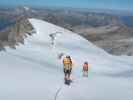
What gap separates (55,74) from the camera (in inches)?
1185

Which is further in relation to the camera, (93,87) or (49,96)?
(93,87)

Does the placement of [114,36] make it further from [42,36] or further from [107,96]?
[107,96]

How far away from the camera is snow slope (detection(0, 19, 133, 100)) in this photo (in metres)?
23.6

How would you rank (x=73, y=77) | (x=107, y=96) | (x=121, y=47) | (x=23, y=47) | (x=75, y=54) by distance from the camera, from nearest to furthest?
(x=107, y=96) < (x=73, y=77) < (x=23, y=47) < (x=75, y=54) < (x=121, y=47)

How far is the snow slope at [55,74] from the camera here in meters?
23.6

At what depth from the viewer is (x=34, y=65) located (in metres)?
31.8

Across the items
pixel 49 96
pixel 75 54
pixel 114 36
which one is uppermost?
pixel 49 96

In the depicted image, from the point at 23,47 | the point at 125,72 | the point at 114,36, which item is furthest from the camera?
the point at 114,36

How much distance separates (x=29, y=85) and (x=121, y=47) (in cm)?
4381

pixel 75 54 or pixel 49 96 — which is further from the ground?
pixel 49 96

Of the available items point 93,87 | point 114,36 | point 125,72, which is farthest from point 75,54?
point 114,36

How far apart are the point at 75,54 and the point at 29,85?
20417 mm

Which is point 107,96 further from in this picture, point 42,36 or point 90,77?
point 42,36

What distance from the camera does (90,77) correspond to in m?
32.2
